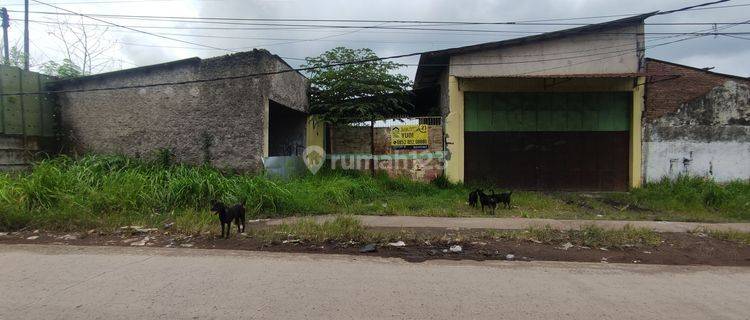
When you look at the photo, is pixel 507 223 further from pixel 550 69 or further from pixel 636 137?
pixel 636 137

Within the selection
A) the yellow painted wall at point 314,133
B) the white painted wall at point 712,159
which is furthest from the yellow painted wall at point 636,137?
the yellow painted wall at point 314,133

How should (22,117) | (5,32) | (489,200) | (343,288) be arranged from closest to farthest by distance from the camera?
1. (343,288)
2. (489,200)
3. (22,117)
4. (5,32)

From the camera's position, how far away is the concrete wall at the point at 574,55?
43.5ft

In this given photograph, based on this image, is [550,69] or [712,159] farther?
[712,159]

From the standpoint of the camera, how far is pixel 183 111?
1189 centimetres

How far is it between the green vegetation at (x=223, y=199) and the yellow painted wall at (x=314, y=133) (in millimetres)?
2790

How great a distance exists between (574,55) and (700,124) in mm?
4572

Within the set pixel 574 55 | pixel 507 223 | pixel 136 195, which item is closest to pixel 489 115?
pixel 574 55

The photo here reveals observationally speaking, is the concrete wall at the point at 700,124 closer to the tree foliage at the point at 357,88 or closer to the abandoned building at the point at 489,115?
the abandoned building at the point at 489,115

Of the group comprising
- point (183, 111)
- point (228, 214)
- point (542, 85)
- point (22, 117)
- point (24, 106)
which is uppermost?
point (542, 85)

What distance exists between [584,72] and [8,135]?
16.3 metres

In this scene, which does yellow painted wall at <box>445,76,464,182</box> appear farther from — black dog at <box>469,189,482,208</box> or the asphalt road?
the asphalt road

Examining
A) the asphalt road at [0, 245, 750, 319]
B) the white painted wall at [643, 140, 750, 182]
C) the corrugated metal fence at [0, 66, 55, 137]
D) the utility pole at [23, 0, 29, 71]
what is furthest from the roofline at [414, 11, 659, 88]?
the utility pole at [23, 0, 29, 71]

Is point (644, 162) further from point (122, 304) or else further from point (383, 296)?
point (122, 304)
